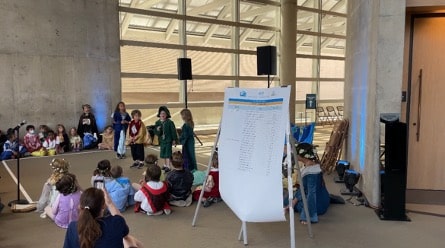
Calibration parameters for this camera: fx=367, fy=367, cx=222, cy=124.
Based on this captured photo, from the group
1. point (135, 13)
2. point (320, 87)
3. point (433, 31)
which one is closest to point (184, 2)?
point (135, 13)

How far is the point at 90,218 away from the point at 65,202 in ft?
6.77

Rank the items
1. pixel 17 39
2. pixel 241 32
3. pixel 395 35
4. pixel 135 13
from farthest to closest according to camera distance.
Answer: pixel 241 32 < pixel 135 13 < pixel 17 39 < pixel 395 35

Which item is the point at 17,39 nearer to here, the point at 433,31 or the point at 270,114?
the point at 270,114

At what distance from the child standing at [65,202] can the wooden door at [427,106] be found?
412cm

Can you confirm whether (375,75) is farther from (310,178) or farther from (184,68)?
(184,68)

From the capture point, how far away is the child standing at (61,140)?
886 cm

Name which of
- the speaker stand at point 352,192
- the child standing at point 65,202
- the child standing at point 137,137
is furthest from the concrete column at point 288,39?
the child standing at point 65,202

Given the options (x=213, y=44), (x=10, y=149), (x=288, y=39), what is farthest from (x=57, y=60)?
(x=288, y=39)

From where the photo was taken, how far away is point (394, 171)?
3986 mm

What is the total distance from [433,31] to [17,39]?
867 centimetres

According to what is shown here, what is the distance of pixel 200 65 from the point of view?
12.8 m

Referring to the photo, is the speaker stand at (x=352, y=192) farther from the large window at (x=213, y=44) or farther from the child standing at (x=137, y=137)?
the large window at (x=213, y=44)

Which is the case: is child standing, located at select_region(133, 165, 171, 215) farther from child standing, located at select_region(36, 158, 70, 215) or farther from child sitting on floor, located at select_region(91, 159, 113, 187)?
child standing, located at select_region(36, 158, 70, 215)

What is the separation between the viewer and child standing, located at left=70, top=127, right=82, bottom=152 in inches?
361
